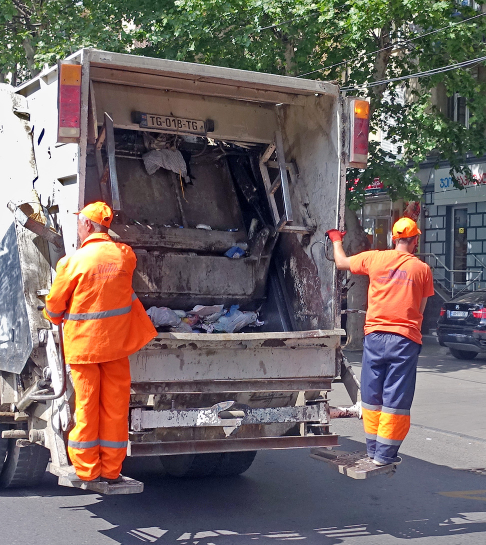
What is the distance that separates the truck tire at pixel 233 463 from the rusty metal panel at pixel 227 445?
1086 mm

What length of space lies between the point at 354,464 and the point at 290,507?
25.8 inches

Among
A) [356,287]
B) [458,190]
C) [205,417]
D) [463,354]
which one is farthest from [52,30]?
A: [205,417]

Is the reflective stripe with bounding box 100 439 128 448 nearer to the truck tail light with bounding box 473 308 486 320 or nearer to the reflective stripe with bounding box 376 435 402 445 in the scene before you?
the reflective stripe with bounding box 376 435 402 445

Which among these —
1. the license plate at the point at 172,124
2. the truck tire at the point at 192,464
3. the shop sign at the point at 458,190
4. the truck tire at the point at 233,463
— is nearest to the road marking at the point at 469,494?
the truck tire at the point at 233,463

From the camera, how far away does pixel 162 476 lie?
604cm

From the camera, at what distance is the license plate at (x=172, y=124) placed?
573 centimetres

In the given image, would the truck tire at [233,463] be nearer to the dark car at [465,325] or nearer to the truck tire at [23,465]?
the truck tire at [23,465]

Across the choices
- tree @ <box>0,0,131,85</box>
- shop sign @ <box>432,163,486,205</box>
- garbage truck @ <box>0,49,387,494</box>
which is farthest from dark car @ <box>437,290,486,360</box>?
garbage truck @ <box>0,49,387,494</box>

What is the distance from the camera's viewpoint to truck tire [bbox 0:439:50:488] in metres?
5.29

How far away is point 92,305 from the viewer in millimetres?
4344

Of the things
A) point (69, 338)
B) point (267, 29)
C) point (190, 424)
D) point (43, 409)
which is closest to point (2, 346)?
point (43, 409)

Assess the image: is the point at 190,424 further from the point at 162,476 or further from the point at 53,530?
the point at 162,476

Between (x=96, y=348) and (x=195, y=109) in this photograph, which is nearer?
(x=96, y=348)

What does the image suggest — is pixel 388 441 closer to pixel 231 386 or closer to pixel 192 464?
pixel 231 386
